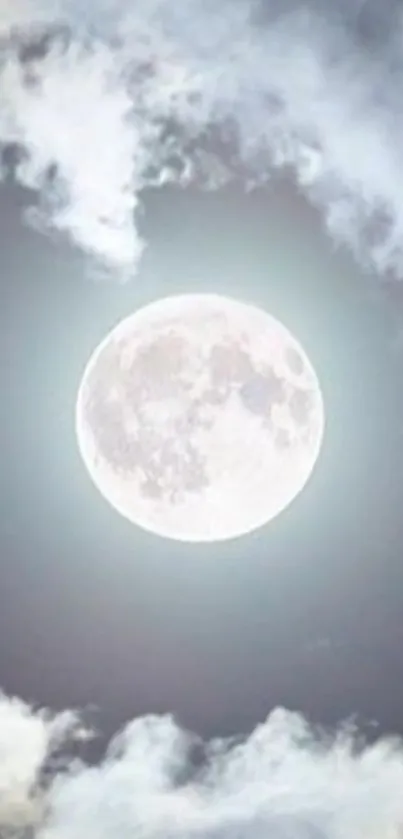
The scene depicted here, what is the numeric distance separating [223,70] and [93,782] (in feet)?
3.00

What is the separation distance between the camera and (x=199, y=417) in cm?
140

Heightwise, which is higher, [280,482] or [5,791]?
[280,482]

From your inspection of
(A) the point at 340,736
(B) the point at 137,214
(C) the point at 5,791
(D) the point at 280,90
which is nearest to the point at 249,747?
(A) the point at 340,736

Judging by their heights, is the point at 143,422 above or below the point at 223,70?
below

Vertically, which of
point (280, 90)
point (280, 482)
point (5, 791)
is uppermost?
point (280, 90)

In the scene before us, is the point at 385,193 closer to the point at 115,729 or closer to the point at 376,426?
the point at 376,426

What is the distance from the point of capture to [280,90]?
1.42 m

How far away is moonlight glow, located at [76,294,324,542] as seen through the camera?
Answer: 54.9 inches

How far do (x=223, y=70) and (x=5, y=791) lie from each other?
37.6 inches

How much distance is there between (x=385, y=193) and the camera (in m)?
1.44

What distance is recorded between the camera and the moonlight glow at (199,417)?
139cm

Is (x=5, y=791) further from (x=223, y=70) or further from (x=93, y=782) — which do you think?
(x=223, y=70)

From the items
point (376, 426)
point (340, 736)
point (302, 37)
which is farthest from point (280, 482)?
point (302, 37)

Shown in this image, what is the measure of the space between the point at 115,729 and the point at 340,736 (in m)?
0.29
